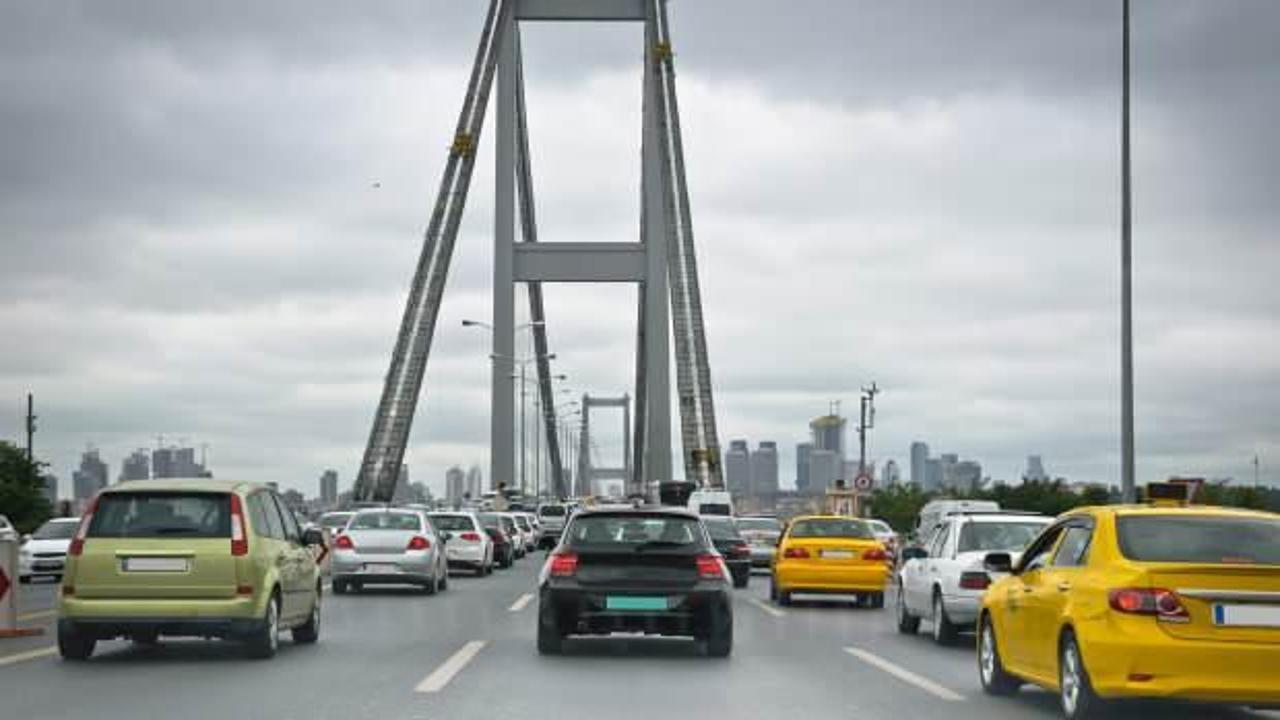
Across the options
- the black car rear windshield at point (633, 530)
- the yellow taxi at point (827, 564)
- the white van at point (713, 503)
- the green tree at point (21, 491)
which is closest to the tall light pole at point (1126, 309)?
the yellow taxi at point (827, 564)

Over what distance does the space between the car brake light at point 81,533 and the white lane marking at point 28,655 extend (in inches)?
34.7

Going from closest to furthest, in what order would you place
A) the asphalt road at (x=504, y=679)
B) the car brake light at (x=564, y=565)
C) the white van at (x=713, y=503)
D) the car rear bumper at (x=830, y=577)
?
the asphalt road at (x=504, y=679) < the car brake light at (x=564, y=565) < the car rear bumper at (x=830, y=577) < the white van at (x=713, y=503)

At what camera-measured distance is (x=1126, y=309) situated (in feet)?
105

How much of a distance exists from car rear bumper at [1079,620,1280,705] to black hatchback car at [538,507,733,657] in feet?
22.4

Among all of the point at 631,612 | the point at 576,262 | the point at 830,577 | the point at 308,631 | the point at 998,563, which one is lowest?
the point at 308,631

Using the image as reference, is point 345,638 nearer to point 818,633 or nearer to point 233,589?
point 233,589

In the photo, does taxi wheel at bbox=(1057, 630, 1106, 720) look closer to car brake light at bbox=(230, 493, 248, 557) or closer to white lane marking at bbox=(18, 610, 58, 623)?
car brake light at bbox=(230, 493, 248, 557)

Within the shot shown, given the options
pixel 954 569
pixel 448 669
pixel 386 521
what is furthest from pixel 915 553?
pixel 386 521

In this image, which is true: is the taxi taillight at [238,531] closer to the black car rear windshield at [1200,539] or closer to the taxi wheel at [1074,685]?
the taxi wheel at [1074,685]

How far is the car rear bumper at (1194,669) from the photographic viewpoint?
12.0 metres

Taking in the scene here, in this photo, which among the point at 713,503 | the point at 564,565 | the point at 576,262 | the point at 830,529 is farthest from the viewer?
the point at 576,262

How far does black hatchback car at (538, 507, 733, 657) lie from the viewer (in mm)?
18469

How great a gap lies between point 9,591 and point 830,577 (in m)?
13.5

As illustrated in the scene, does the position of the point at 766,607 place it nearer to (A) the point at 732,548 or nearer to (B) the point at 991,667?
(A) the point at 732,548
